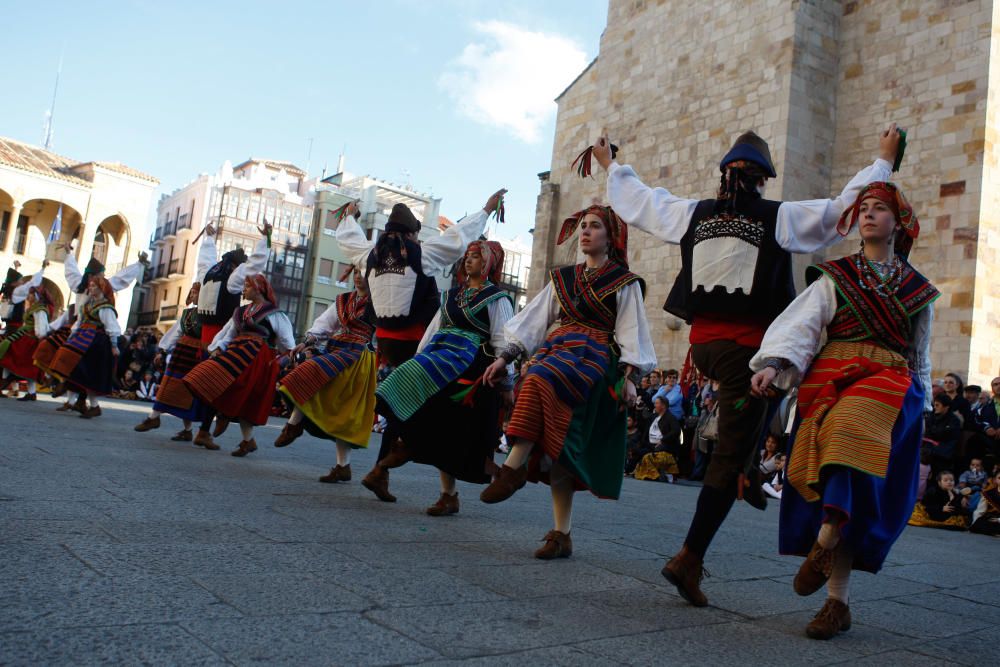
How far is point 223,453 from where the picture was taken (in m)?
7.84

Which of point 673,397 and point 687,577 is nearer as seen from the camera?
point 687,577

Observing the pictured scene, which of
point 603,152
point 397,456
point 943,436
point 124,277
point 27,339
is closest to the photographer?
point 603,152

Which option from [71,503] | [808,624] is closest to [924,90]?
[808,624]

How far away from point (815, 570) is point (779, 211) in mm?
1593

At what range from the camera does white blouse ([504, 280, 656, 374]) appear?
14.3ft

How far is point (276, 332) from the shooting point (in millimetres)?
8156

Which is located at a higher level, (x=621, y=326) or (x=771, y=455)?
(x=621, y=326)

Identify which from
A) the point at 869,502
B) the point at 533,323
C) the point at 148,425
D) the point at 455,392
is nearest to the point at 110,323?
the point at 148,425

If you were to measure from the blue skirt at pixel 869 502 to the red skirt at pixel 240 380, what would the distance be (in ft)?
17.1

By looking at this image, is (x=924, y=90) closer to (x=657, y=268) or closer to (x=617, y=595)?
(x=657, y=268)

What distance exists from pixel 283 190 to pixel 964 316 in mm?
45377

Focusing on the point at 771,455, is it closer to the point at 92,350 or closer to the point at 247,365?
the point at 247,365

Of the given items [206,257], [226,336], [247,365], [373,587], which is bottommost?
[373,587]

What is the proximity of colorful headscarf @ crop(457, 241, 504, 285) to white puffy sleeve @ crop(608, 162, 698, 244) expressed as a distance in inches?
53.2
